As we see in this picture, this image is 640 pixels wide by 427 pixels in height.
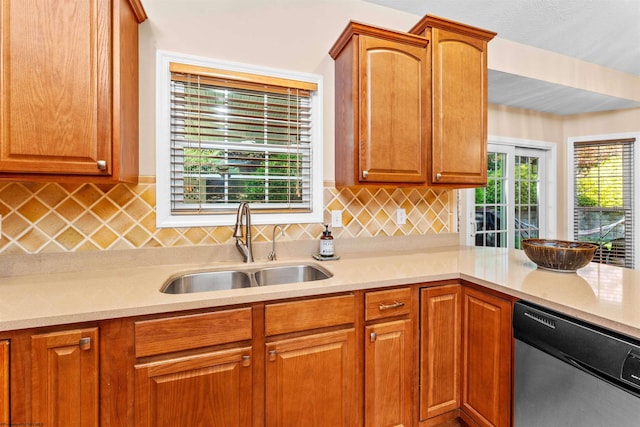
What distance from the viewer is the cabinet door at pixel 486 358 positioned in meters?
1.36

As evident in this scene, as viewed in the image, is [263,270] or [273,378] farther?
[263,270]

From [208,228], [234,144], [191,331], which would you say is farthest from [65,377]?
[234,144]

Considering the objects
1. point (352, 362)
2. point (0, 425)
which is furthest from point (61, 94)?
point (352, 362)

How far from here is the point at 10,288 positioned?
4.20 ft

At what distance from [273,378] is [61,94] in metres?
1.48

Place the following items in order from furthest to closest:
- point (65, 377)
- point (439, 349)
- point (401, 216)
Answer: point (401, 216), point (439, 349), point (65, 377)

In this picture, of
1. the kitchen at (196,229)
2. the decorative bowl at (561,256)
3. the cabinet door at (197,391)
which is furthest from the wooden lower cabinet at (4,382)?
the decorative bowl at (561,256)

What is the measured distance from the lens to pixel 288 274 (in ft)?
5.91

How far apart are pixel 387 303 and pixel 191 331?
86 cm

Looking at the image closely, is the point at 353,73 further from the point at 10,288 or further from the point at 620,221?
the point at 620,221

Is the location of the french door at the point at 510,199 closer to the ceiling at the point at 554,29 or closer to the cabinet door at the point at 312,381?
the ceiling at the point at 554,29

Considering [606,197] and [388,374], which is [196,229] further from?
[606,197]

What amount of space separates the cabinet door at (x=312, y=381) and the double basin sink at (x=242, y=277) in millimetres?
364

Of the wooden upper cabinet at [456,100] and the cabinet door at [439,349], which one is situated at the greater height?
the wooden upper cabinet at [456,100]
